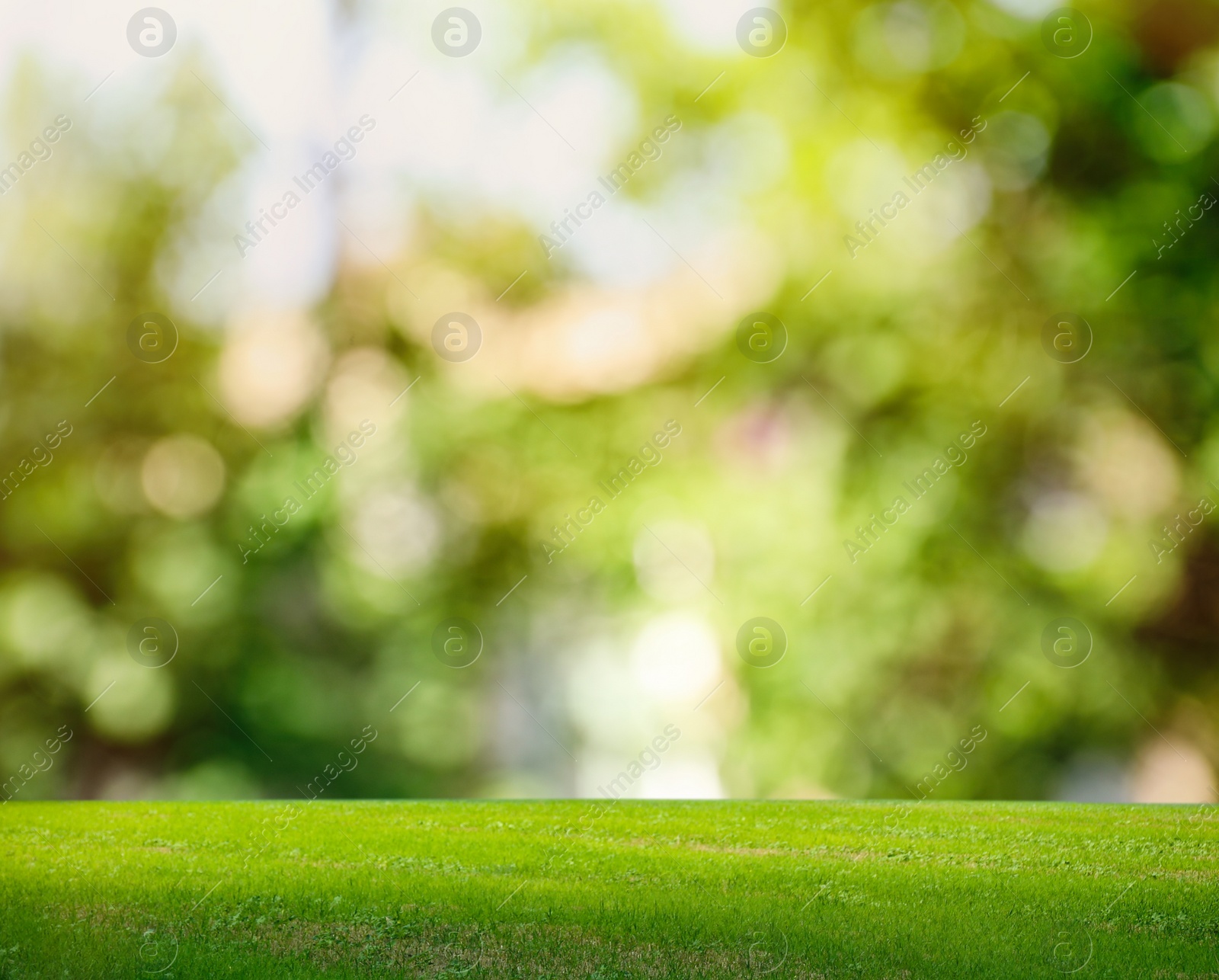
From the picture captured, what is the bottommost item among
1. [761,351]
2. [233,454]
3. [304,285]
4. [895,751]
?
[895,751]

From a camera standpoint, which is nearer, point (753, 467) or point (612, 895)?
point (612, 895)

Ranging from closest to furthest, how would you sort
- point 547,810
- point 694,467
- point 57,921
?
1. point 57,921
2. point 547,810
3. point 694,467

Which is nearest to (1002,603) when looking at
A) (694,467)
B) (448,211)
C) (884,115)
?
(694,467)

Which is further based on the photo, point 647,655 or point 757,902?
point 647,655

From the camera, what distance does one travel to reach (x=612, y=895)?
3758mm

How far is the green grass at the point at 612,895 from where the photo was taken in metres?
3.32

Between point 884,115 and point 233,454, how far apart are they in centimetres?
463

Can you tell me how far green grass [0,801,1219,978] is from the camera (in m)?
3.32

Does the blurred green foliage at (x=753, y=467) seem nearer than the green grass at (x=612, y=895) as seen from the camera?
No

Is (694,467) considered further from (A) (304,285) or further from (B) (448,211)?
(A) (304,285)

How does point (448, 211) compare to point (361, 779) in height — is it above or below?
above

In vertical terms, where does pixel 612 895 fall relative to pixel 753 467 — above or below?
above

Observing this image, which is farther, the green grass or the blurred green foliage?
the blurred green foliage

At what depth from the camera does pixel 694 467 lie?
282 inches
